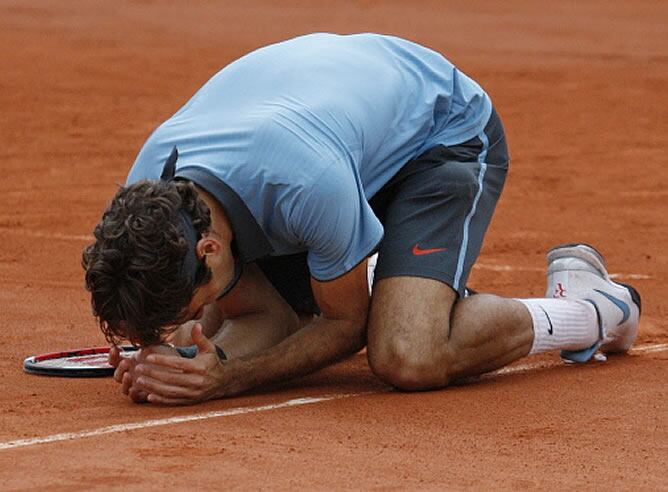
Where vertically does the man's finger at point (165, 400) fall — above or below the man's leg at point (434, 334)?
below

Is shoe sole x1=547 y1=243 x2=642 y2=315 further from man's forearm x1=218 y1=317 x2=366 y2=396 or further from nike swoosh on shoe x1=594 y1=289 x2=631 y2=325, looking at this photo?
man's forearm x1=218 y1=317 x2=366 y2=396

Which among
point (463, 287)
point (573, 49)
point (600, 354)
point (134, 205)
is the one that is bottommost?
point (573, 49)

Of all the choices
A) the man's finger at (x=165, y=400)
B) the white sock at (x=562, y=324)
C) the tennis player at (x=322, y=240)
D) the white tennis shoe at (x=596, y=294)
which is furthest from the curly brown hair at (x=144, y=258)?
the white tennis shoe at (x=596, y=294)

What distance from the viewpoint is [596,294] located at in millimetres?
6746

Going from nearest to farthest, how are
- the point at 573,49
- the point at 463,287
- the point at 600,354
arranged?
the point at 463,287 < the point at 600,354 < the point at 573,49

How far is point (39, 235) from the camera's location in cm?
1038

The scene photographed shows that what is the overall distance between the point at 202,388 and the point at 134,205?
0.86 meters

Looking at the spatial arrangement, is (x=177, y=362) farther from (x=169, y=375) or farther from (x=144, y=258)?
(x=144, y=258)

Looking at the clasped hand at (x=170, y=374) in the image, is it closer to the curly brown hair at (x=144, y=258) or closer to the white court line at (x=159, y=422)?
the white court line at (x=159, y=422)

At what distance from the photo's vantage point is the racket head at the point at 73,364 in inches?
251

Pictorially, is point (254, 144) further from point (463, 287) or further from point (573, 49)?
point (573, 49)

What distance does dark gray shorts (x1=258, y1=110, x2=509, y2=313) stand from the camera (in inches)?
246

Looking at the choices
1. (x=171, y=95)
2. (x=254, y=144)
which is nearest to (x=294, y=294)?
(x=254, y=144)

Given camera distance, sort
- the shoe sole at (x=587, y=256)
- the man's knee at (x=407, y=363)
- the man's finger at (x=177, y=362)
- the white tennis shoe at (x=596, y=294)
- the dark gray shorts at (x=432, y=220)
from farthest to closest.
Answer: the shoe sole at (x=587, y=256) → the white tennis shoe at (x=596, y=294) → the dark gray shorts at (x=432, y=220) → the man's knee at (x=407, y=363) → the man's finger at (x=177, y=362)
